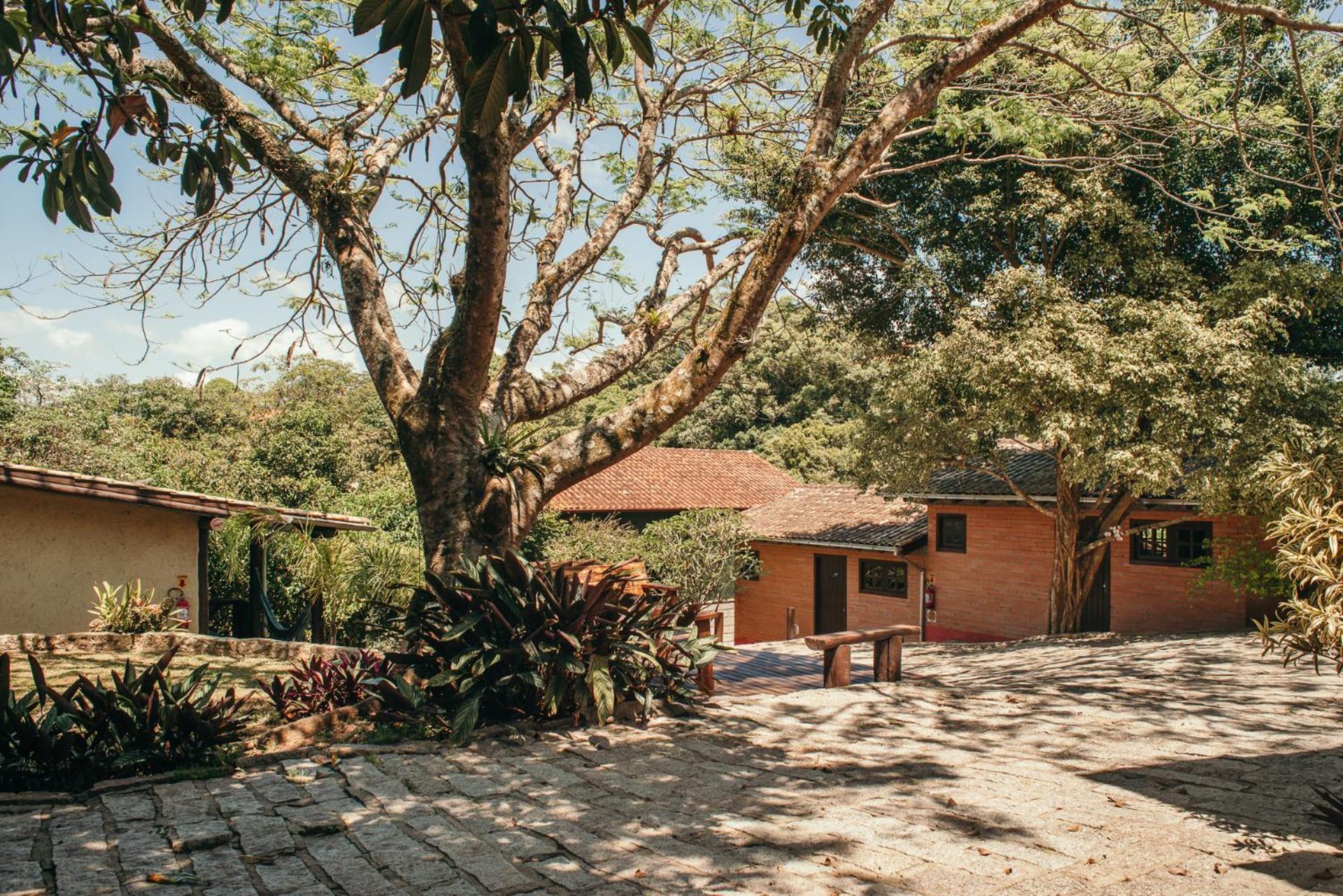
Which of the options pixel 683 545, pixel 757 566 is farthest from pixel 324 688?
pixel 757 566

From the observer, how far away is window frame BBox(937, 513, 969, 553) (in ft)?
64.4

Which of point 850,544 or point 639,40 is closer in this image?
point 639,40

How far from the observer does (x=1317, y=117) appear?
1278 cm

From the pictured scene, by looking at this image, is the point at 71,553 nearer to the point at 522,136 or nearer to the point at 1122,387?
the point at 522,136

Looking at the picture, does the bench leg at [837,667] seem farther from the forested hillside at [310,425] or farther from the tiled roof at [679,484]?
the tiled roof at [679,484]

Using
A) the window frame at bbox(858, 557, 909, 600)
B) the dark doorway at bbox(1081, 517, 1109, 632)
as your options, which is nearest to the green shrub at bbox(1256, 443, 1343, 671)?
the dark doorway at bbox(1081, 517, 1109, 632)

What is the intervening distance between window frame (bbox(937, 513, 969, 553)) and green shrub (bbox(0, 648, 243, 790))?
1706cm

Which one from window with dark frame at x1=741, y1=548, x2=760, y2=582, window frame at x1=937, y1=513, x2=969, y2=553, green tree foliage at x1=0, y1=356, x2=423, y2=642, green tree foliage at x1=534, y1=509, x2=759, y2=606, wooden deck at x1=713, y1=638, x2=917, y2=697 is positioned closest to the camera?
wooden deck at x1=713, y1=638, x2=917, y2=697

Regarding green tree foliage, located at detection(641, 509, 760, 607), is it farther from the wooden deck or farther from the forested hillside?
the wooden deck

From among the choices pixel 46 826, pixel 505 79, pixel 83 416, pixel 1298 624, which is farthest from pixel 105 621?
pixel 83 416

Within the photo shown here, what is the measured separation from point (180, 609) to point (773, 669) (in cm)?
857

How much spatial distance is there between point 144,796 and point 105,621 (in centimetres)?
816

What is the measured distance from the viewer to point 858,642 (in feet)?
26.7

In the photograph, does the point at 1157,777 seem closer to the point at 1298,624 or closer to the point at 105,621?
the point at 1298,624
